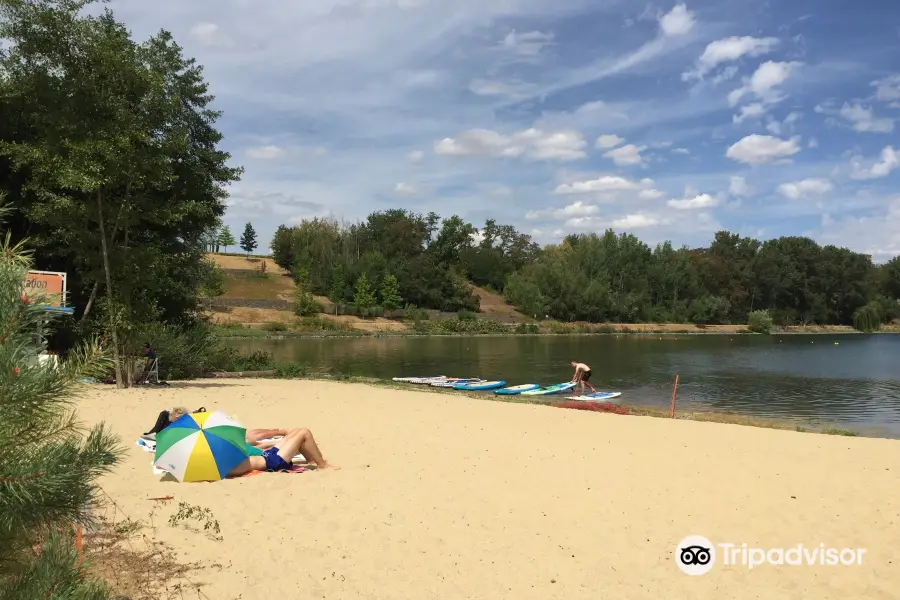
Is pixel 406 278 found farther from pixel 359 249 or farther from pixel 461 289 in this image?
pixel 359 249

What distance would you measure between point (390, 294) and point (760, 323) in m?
50.3

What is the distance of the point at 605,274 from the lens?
92375 millimetres

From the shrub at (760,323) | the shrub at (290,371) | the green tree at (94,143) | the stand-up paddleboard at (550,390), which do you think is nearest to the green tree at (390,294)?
the shrub at (760,323)

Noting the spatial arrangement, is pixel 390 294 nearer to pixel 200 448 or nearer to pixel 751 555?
pixel 200 448

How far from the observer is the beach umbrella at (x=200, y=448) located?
7.64m

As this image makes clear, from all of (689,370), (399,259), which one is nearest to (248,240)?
(399,259)

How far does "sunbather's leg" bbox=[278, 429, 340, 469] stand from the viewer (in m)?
8.33

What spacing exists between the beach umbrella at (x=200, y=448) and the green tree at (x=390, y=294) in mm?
71019

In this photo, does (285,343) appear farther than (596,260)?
No

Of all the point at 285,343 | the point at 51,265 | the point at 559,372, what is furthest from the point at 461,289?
the point at 51,265

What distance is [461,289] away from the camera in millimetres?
88688

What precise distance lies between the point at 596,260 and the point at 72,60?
8615cm

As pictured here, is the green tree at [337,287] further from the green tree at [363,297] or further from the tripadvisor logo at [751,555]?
the tripadvisor logo at [751,555]

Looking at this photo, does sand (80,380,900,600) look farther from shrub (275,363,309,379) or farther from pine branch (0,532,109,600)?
shrub (275,363,309,379)
